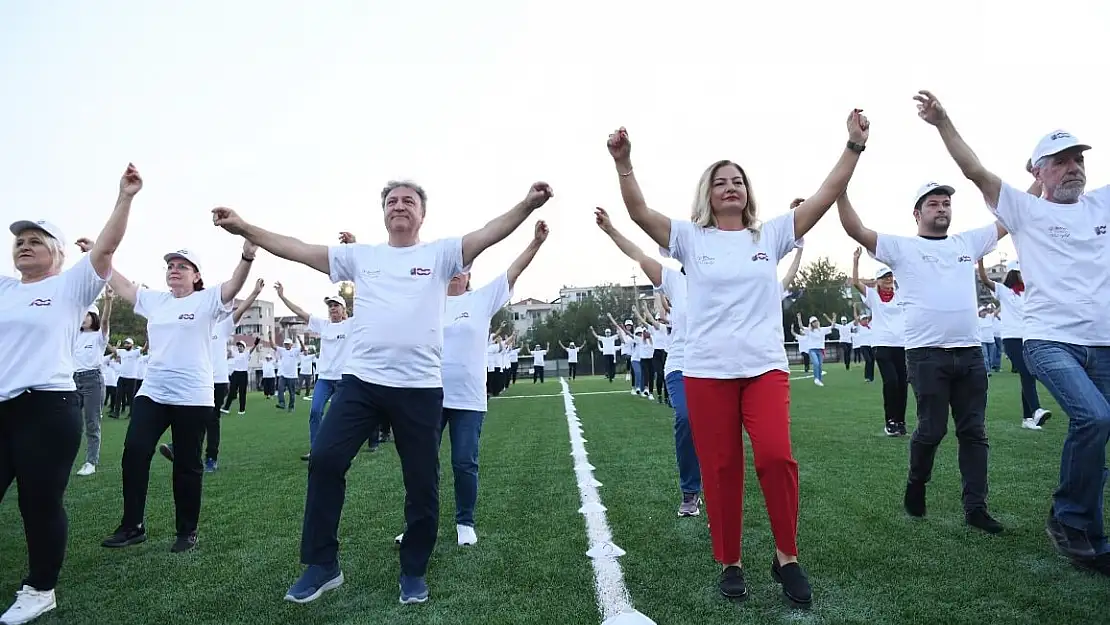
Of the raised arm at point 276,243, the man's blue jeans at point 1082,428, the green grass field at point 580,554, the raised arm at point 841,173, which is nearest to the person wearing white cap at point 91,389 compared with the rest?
the green grass field at point 580,554

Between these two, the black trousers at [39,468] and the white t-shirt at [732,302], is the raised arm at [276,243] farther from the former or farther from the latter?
the white t-shirt at [732,302]

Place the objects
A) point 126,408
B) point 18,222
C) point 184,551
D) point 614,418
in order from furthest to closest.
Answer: point 126,408 → point 614,418 → point 184,551 → point 18,222

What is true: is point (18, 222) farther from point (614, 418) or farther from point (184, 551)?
point (614, 418)

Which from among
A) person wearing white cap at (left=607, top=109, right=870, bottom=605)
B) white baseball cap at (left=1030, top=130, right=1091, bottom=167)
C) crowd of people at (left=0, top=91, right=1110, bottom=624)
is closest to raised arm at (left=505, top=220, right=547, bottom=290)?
crowd of people at (left=0, top=91, right=1110, bottom=624)

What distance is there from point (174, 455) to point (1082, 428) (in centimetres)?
595

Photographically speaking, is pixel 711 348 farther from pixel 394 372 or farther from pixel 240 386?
pixel 240 386

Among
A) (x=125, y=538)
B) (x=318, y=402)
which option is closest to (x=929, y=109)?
(x=125, y=538)

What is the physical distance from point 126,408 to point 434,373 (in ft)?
90.1

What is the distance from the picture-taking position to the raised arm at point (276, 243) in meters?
4.26

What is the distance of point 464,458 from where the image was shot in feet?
17.4

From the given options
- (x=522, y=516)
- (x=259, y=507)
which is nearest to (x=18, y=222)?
(x=259, y=507)

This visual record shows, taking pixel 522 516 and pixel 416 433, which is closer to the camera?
pixel 416 433

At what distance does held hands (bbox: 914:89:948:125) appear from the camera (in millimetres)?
4297

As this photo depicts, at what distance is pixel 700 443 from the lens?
390 centimetres
